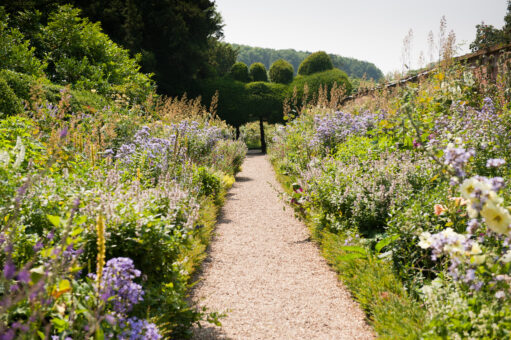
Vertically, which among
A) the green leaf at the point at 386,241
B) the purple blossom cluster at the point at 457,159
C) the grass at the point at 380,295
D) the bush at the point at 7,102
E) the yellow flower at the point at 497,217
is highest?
the bush at the point at 7,102

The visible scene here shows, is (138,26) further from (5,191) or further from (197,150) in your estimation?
(5,191)

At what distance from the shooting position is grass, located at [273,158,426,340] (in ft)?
8.28

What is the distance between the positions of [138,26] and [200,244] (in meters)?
15.4

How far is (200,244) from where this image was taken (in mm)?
4602

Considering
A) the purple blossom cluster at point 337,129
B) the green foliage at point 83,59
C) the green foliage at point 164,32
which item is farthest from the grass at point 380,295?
the green foliage at point 164,32

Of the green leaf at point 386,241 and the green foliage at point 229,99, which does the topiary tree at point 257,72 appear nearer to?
the green foliage at point 229,99

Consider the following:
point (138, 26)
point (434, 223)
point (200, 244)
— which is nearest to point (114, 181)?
point (200, 244)

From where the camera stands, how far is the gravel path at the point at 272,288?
9.64ft

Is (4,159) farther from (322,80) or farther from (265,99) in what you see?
(322,80)

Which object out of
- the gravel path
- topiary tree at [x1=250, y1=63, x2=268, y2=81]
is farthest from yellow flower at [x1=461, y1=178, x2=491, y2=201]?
topiary tree at [x1=250, y1=63, x2=268, y2=81]

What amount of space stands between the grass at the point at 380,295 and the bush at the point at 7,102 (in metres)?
5.07

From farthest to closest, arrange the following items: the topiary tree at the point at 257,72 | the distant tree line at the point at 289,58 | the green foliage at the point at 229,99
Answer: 1. the distant tree line at the point at 289,58
2. the topiary tree at the point at 257,72
3. the green foliage at the point at 229,99

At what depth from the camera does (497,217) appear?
73.6 inches

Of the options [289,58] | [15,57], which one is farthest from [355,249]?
[289,58]
